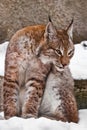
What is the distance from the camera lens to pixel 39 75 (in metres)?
6.48

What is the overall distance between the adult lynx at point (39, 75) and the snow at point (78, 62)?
1413 mm

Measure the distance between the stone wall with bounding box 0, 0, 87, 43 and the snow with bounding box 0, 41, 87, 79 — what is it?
33 centimetres

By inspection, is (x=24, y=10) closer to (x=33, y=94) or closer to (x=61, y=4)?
(x=61, y=4)

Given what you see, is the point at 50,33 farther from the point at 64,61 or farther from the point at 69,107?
the point at 69,107

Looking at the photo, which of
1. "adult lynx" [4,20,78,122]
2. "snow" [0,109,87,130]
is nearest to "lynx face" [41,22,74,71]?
"adult lynx" [4,20,78,122]

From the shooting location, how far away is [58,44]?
21.4 feet

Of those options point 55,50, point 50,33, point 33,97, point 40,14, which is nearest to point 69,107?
point 33,97

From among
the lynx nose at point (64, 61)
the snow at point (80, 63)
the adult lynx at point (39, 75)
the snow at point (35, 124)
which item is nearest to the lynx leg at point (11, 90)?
the adult lynx at point (39, 75)

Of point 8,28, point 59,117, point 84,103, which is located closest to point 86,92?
point 84,103

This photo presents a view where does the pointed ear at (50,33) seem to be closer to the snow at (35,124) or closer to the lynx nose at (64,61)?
the lynx nose at (64,61)

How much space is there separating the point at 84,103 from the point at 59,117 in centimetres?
135

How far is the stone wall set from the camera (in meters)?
9.59

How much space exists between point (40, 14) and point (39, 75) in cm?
339

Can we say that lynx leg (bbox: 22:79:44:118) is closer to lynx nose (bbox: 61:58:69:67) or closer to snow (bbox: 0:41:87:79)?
lynx nose (bbox: 61:58:69:67)
